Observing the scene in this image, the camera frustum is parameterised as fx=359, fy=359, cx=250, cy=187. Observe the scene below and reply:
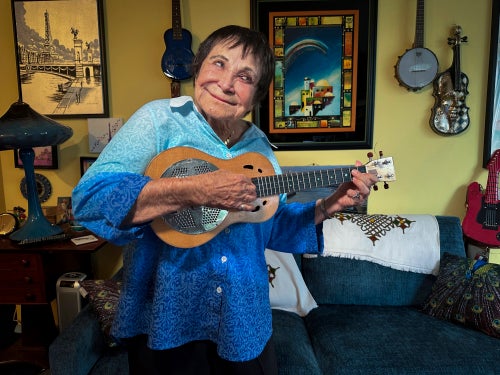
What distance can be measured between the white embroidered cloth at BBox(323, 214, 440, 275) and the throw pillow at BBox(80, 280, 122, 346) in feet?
3.48

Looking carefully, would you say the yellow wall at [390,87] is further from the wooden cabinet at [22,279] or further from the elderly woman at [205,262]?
the elderly woman at [205,262]

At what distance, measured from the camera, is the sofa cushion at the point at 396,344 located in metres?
1.42

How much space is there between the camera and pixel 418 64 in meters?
2.09

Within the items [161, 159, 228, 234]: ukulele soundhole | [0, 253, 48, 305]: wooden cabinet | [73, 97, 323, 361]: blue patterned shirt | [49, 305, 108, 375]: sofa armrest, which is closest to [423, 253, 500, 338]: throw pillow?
[73, 97, 323, 361]: blue patterned shirt

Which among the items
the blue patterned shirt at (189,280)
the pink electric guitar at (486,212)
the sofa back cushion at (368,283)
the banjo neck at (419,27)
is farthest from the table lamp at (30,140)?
the pink electric guitar at (486,212)

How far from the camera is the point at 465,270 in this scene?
173 centimetres

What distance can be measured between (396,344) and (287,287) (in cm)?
57

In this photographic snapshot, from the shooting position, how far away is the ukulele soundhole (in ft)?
2.71

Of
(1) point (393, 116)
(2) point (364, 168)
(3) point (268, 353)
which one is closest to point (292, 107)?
(1) point (393, 116)

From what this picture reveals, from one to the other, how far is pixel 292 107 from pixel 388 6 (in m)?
0.81

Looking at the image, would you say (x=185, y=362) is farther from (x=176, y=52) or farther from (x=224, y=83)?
(x=176, y=52)

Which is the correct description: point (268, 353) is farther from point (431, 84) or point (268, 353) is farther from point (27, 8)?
point (27, 8)

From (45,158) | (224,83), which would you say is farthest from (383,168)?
(45,158)

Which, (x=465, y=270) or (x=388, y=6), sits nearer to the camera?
(x=465, y=270)
